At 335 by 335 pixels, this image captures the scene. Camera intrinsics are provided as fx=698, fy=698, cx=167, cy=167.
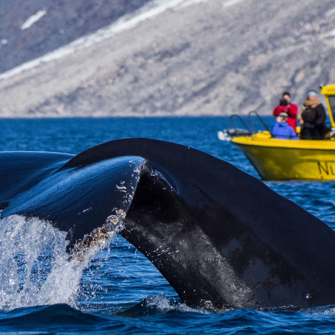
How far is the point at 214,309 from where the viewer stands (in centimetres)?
453

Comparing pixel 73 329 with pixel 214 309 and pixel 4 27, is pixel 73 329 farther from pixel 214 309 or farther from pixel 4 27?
pixel 4 27

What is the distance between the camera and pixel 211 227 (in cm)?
407

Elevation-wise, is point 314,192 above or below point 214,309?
below

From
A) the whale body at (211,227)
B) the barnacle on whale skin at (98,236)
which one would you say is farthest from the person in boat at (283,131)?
the barnacle on whale skin at (98,236)

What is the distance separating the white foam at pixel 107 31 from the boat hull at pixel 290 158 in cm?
10047

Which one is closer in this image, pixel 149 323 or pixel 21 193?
pixel 21 193

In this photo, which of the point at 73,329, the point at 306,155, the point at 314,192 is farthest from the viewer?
the point at 306,155

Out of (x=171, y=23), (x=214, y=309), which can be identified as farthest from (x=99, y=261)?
(x=171, y=23)

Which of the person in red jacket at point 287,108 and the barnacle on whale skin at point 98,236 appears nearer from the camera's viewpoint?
the barnacle on whale skin at point 98,236

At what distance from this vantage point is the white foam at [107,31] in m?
116

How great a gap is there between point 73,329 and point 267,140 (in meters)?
12.5

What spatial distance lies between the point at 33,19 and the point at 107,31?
1759cm

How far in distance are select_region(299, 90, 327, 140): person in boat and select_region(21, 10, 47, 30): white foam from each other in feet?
384

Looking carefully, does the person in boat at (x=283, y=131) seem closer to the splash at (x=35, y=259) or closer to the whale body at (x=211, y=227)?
the splash at (x=35, y=259)
